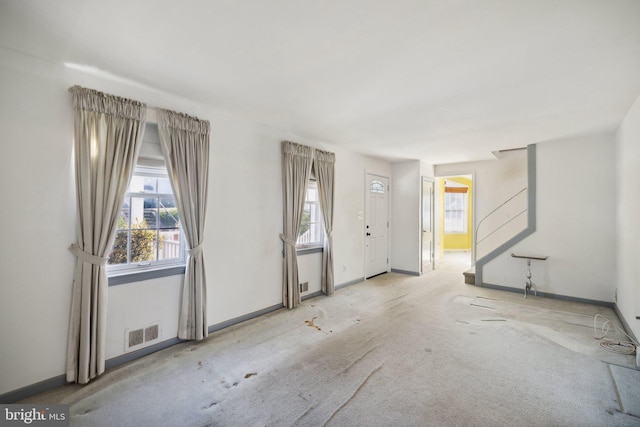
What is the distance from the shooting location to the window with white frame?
111 inches

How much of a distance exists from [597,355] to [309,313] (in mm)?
3243

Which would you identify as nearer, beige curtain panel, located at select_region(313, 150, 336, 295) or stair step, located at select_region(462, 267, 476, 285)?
beige curtain panel, located at select_region(313, 150, 336, 295)

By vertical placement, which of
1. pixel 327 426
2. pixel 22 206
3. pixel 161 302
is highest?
pixel 22 206

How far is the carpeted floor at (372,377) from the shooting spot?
2.03m

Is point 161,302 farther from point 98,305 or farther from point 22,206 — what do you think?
point 22,206

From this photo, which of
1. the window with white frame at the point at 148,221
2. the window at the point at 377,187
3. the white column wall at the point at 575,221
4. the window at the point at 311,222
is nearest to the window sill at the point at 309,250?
the window at the point at 311,222

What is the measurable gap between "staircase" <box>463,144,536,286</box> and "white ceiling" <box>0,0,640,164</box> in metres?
1.75

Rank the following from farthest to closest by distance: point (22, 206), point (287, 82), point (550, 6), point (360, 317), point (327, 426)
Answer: point (360, 317), point (287, 82), point (22, 206), point (327, 426), point (550, 6)

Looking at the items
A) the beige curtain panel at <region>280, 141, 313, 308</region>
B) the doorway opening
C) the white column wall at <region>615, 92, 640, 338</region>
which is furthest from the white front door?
the doorway opening

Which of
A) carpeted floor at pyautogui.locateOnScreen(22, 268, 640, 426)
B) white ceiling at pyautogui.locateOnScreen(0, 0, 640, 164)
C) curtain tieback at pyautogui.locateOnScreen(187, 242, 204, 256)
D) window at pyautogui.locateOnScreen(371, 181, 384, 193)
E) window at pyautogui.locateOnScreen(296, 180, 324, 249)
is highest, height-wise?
white ceiling at pyautogui.locateOnScreen(0, 0, 640, 164)

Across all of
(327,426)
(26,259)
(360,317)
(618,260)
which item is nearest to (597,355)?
(618,260)

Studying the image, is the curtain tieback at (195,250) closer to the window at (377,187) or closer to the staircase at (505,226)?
the window at (377,187)

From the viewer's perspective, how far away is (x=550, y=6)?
165 cm

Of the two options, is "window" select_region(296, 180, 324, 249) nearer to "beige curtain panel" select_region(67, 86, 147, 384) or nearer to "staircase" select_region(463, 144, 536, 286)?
"beige curtain panel" select_region(67, 86, 147, 384)
